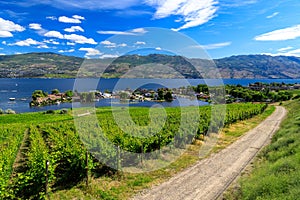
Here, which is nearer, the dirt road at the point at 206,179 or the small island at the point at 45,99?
the dirt road at the point at 206,179

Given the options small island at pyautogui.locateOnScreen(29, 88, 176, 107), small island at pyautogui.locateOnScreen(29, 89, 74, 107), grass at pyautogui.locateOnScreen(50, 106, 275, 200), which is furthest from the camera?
small island at pyautogui.locateOnScreen(29, 89, 74, 107)

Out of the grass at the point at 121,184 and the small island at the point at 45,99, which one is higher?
the small island at the point at 45,99

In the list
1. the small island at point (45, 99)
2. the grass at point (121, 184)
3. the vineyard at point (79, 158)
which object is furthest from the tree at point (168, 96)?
the grass at point (121, 184)

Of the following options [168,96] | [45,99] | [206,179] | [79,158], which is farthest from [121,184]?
[168,96]

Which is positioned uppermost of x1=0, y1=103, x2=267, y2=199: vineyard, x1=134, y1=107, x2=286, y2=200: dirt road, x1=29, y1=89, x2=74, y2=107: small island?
x1=29, y1=89, x2=74, y2=107: small island

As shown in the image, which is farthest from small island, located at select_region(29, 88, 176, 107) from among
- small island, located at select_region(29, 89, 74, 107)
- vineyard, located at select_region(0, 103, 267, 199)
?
vineyard, located at select_region(0, 103, 267, 199)

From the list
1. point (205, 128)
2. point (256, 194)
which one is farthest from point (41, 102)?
point (256, 194)

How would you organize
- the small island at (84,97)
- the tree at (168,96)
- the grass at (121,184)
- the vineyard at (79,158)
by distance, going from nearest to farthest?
1. the vineyard at (79,158)
2. the grass at (121,184)
3. the small island at (84,97)
4. the tree at (168,96)

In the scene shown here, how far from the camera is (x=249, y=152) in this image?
748 inches

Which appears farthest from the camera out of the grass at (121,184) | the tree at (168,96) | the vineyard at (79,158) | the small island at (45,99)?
the tree at (168,96)

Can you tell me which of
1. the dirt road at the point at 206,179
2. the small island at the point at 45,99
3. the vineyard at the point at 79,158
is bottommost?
the dirt road at the point at 206,179

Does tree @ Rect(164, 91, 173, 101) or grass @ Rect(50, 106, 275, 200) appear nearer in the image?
grass @ Rect(50, 106, 275, 200)

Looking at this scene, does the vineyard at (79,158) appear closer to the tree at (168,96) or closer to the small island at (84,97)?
the small island at (84,97)

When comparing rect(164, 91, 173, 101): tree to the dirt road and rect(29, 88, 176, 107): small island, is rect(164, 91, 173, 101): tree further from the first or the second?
the dirt road
